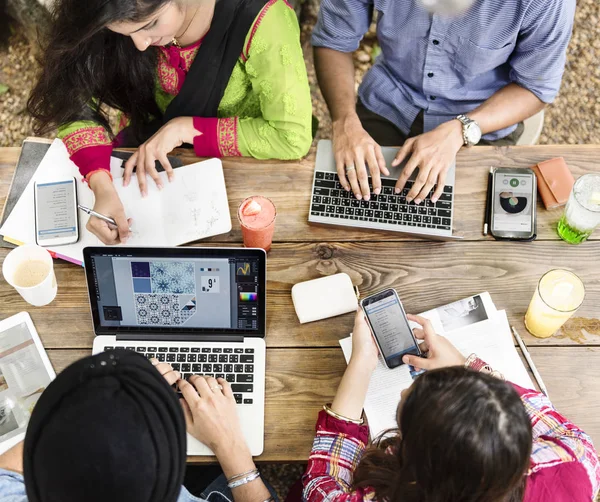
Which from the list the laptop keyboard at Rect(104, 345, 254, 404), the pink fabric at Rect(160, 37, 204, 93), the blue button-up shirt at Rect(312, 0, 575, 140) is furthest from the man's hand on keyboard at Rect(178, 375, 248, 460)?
the blue button-up shirt at Rect(312, 0, 575, 140)

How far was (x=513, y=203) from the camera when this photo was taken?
1353mm

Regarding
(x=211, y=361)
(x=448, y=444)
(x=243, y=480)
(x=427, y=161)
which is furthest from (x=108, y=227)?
(x=448, y=444)

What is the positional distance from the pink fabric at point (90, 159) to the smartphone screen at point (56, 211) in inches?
2.0

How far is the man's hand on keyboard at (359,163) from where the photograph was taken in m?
1.37

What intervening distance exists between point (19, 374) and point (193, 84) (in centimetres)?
79

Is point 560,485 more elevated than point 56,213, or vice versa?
point 56,213

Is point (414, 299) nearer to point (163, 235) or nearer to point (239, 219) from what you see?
point (239, 219)

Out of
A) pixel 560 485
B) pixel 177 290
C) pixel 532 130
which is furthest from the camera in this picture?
pixel 532 130

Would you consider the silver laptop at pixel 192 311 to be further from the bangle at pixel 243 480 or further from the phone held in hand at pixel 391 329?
the phone held in hand at pixel 391 329

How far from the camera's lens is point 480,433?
0.87 metres

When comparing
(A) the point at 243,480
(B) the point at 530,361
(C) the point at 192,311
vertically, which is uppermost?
(C) the point at 192,311

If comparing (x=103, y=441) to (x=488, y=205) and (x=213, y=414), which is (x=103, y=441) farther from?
(x=488, y=205)

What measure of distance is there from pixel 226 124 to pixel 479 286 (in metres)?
0.71

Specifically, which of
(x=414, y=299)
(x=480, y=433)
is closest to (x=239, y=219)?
(x=414, y=299)
